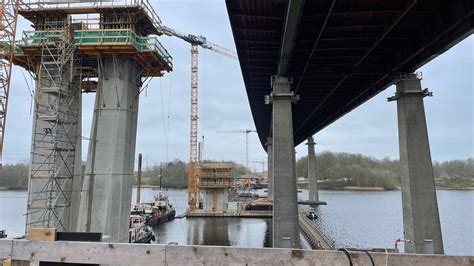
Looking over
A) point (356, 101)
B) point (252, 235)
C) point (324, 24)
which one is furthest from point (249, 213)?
point (324, 24)

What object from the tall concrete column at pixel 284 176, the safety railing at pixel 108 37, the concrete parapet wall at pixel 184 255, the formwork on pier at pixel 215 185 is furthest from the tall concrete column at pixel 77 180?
the formwork on pier at pixel 215 185

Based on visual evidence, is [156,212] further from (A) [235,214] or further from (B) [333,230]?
(B) [333,230]

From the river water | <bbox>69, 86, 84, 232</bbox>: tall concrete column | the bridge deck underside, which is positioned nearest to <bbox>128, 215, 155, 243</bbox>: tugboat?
the river water

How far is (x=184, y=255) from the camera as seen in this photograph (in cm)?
462

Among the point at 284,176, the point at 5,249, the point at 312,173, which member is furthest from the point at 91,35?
the point at 312,173

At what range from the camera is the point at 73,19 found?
27422 millimetres

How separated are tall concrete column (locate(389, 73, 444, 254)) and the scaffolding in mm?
18781

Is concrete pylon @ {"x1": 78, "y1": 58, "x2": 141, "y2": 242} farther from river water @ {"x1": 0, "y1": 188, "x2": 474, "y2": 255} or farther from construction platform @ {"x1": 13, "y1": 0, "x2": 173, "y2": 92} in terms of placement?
river water @ {"x1": 0, "y1": 188, "x2": 474, "y2": 255}

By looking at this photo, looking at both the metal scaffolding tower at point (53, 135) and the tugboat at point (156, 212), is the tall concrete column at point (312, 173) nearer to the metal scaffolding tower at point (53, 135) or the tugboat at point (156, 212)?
the tugboat at point (156, 212)

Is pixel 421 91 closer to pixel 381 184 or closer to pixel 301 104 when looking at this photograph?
pixel 301 104

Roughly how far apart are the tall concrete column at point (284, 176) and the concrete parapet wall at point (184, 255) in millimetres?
18032

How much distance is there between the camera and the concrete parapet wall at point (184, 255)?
427 cm

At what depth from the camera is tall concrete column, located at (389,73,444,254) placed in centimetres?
1967

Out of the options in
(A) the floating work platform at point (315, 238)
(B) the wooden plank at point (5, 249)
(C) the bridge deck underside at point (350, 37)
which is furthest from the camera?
(A) the floating work platform at point (315, 238)
